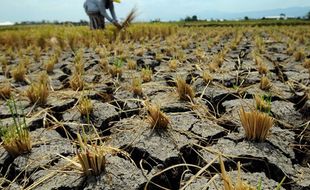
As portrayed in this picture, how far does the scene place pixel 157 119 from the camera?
225 centimetres

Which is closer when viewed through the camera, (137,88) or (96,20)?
(137,88)

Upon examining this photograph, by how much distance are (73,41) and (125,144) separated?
5994 millimetres

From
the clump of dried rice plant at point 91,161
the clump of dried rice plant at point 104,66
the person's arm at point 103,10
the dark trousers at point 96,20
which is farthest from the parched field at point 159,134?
the dark trousers at point 96,20

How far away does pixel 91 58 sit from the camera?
220 inches

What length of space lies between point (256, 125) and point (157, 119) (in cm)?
56

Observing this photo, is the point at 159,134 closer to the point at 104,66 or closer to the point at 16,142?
the point at 16,142

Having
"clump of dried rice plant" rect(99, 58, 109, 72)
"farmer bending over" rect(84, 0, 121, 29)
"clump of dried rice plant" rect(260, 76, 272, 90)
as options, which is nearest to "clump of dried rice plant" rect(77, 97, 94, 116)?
"clump of dried rice plant" rect(260, 76, 272, 90)

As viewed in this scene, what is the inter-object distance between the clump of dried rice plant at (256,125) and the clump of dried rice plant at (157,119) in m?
0.46

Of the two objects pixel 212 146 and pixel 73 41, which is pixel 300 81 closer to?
pixel 212 146

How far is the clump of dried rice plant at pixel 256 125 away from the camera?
2.01 m

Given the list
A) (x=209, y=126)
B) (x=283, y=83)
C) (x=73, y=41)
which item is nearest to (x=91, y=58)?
(x=73, y=41)

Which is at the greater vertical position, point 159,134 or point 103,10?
point 103,10

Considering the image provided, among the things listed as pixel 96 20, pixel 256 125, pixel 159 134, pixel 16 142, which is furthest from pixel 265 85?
pixel 96 20

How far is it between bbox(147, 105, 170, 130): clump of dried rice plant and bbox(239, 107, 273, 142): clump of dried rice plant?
46 centimetres
